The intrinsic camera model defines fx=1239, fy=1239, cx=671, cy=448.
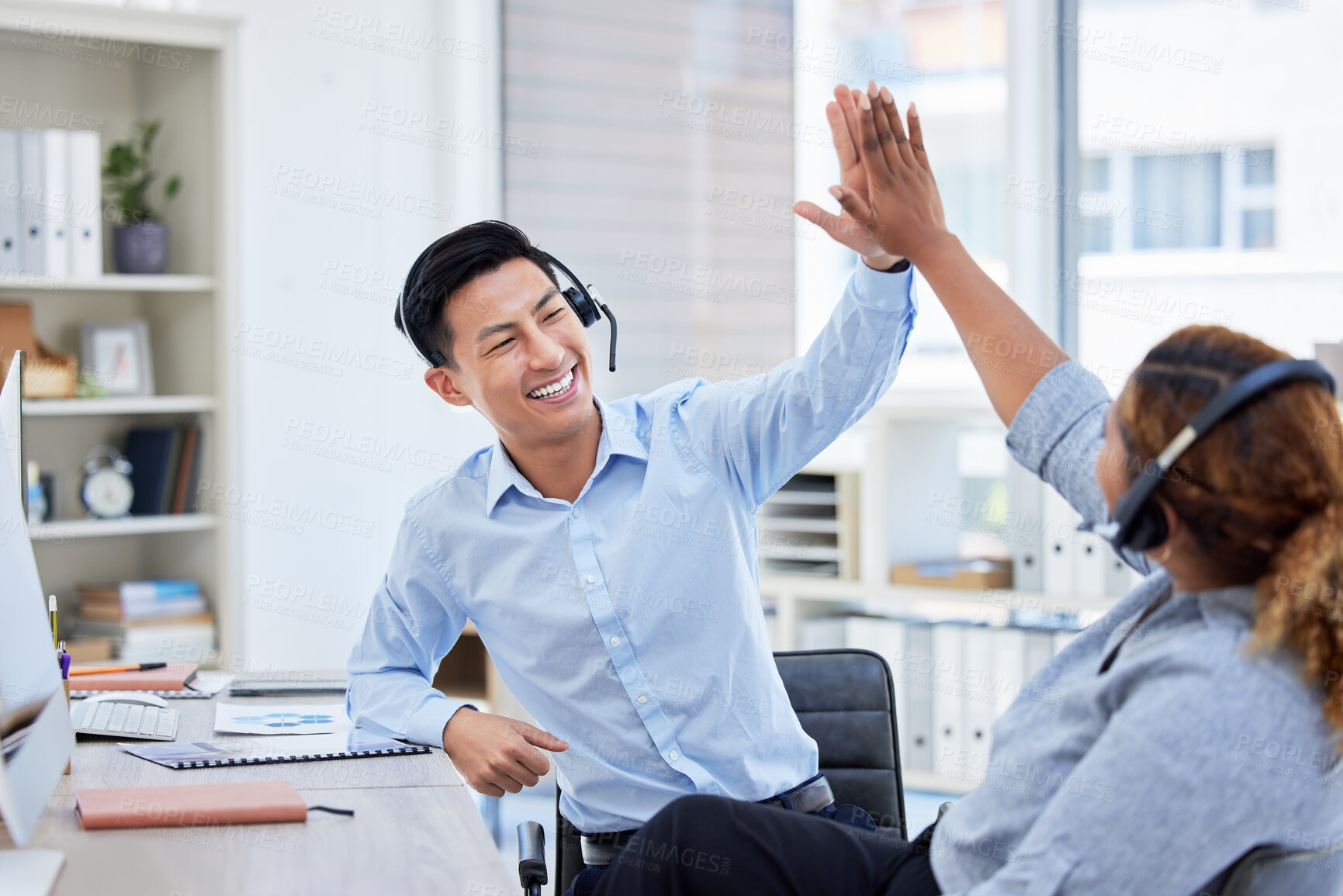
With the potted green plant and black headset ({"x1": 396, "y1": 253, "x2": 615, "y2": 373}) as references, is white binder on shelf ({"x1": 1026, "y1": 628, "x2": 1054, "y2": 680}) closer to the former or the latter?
black headset ({"x1": 396, "y1": 253, "x2": 615, "y2": 373})

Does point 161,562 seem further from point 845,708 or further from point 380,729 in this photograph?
point 845,708

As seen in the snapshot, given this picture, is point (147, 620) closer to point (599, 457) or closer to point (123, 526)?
point (123, 526)

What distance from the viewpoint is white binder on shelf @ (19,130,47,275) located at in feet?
10.5

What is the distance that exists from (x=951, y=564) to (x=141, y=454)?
2.37m

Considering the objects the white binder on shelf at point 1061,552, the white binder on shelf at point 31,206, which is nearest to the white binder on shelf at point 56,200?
the white binder on shelf at point 31,206

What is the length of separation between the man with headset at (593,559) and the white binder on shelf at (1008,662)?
6.04 ft

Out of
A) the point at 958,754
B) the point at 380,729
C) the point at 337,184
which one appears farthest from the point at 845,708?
the point at 337,184

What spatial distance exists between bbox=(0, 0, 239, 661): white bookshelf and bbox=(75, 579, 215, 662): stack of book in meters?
0.06

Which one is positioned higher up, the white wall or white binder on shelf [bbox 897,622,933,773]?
the white wall

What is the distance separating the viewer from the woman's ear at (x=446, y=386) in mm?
1885

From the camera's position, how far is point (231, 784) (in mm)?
1446

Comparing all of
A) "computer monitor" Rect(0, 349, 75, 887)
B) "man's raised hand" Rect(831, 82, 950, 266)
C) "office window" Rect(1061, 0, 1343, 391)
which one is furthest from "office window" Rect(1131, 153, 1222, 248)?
"computer monitor" Rect(0, 349, 75, 887)

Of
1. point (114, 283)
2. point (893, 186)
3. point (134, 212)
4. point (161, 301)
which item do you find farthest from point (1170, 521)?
point (161, 301)

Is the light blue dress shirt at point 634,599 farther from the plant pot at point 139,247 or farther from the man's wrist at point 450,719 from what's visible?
the plant pot at point 139,247
